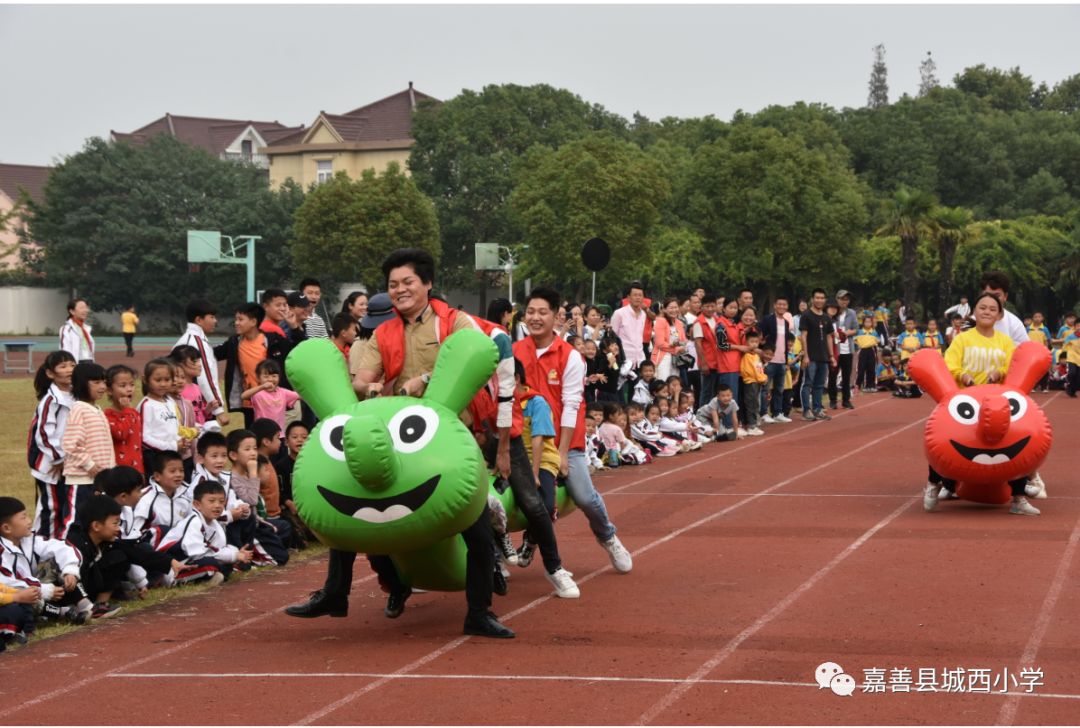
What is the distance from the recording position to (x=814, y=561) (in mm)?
10211

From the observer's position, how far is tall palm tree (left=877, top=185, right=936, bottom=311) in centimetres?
4716

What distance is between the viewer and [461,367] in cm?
755

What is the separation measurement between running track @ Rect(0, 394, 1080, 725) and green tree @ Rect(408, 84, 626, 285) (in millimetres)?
48964

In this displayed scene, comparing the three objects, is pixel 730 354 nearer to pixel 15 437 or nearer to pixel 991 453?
pixel 991 453

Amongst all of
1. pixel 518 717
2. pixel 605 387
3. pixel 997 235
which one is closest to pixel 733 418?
pixel 605 387

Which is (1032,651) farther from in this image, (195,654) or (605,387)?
(605,387)

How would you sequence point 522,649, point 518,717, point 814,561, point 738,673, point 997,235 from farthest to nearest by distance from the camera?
point 997,235 < point 814,561 < point 522,649 < point 738,673 < point 518,717

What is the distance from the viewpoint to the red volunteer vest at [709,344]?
62.5 ft

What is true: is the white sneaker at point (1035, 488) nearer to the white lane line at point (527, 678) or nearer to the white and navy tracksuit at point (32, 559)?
the white lane line at point (527, 678)

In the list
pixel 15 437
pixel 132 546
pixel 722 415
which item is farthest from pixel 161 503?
pixel 15 437

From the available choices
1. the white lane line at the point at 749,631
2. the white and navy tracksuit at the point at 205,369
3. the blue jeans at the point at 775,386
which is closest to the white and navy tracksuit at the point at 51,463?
the white and navy tracksuit at the point at 205,369

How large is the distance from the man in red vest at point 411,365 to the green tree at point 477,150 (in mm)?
52028

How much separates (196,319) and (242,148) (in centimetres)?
7496

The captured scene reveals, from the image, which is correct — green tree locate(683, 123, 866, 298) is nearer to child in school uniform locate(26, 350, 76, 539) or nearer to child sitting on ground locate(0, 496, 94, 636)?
child in school uniform locate(26, 350, 76, 539)
